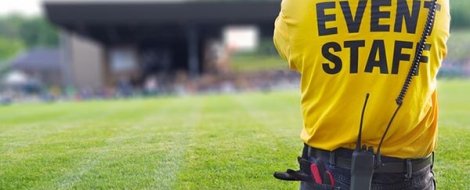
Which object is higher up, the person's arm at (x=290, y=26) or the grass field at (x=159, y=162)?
the person's arm at (x=290, y=26)

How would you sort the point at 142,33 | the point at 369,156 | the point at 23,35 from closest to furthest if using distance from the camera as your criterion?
the point at 369,156 < the point at 142,33 < the point at 23,35

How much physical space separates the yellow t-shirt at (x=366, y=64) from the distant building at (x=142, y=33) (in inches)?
1261

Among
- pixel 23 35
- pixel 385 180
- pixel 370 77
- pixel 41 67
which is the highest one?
pixel 370 77

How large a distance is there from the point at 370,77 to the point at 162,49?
42.4m

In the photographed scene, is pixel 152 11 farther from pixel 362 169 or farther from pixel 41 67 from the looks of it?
pixel 41 67

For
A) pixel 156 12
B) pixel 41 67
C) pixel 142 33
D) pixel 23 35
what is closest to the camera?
pixel 156 12

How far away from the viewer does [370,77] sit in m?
2.63

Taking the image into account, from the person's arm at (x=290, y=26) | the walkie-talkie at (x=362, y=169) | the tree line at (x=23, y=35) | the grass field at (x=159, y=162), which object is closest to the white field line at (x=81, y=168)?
the grass field at (x=159, y=162)

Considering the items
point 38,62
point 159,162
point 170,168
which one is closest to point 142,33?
point 159,162

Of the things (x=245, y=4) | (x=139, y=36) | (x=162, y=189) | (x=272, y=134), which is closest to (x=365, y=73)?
(x=162, y=189)

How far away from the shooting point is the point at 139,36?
42.9 meters

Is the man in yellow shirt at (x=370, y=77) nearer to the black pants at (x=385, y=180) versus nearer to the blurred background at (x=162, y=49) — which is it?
the black pants at (x=385, y=180)

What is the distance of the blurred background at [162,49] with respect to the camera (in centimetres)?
3444

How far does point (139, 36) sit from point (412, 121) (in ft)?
134
